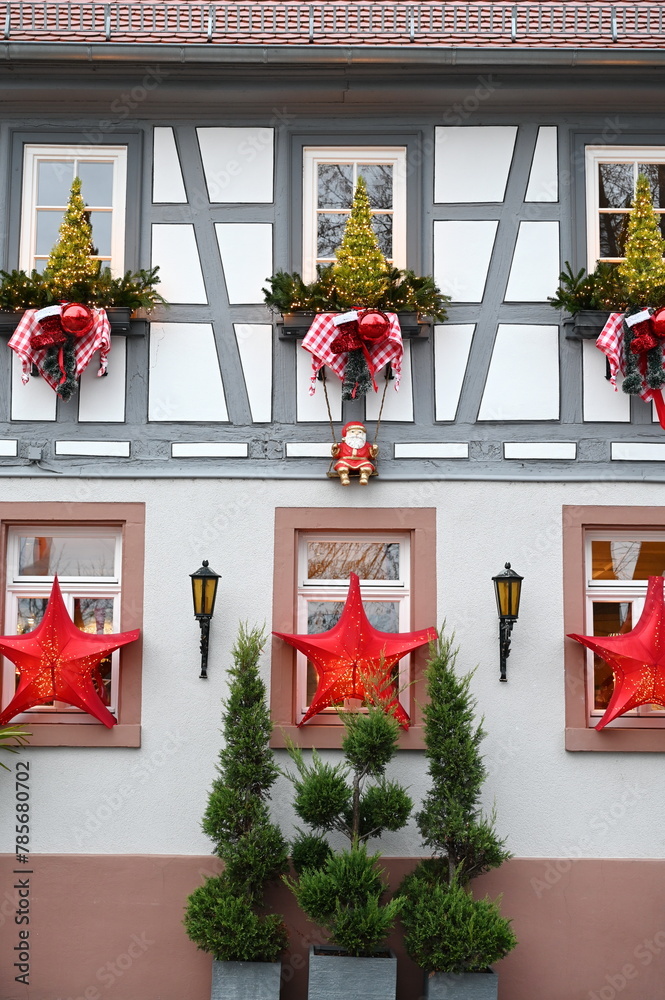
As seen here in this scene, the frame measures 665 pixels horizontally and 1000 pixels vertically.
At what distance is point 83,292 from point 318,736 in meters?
3.41

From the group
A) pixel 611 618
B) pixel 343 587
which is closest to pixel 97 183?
pixel 343 587

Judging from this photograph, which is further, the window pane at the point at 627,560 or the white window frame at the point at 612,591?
the window pane at the point at 627,560

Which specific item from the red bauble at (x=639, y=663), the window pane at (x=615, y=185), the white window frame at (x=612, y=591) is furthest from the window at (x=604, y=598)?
the window pane at (x=615, y=185)

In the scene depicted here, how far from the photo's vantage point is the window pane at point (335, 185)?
28.2ft

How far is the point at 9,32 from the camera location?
8.18 meters

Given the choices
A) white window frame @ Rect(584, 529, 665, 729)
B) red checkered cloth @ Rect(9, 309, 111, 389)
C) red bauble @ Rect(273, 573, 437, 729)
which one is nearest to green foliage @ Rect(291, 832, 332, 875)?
red bauble @ Rect(273, 573, 437, 729)

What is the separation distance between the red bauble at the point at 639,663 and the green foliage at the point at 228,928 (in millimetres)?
2560

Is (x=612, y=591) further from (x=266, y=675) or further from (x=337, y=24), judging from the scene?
(x=337, y=24)

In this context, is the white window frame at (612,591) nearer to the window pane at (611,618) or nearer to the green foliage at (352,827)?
the window pane at (611,618)

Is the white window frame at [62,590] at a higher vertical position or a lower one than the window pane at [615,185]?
lower

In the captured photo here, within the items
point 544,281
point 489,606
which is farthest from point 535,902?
point 544,281

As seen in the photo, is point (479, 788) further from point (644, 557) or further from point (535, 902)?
point (644, 557)

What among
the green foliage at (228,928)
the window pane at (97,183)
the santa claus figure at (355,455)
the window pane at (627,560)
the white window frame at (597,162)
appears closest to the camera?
the green foliage at (228,928)

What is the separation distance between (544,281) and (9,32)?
13.4 ft
